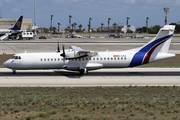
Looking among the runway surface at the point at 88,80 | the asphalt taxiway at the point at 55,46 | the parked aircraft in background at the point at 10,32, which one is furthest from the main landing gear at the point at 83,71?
the parked aircraft in background at the point at 10,32

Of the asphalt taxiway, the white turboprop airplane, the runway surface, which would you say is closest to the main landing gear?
the white turboprop airplane

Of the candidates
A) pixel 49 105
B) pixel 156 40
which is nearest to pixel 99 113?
pixel 49 105

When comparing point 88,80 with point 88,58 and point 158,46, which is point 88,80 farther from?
point 158,46

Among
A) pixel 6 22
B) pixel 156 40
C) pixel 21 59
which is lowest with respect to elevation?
pixel 21 59

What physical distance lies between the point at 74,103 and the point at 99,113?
3002mm

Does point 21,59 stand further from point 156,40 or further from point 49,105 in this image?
point 156,40

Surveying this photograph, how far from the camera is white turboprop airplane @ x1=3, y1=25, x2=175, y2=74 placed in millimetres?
31000

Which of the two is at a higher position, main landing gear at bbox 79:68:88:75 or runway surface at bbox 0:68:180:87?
main landing gear at bbox 79:68:88:75

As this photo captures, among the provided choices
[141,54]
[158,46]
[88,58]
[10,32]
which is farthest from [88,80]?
[10,32]

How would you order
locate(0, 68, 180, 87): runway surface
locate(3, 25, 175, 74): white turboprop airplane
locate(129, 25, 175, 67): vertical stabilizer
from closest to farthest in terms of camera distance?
locate(0, 68, 180, 87): runway surface → locate(3, 25, 175, 74): white turboprop airplane → locate(129, 25, 175, 67): vertical stabilizer

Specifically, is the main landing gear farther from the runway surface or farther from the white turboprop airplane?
the runway surface

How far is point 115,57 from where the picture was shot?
31578 millimetres

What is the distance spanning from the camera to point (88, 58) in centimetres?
3150

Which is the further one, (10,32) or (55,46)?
(10,32)
